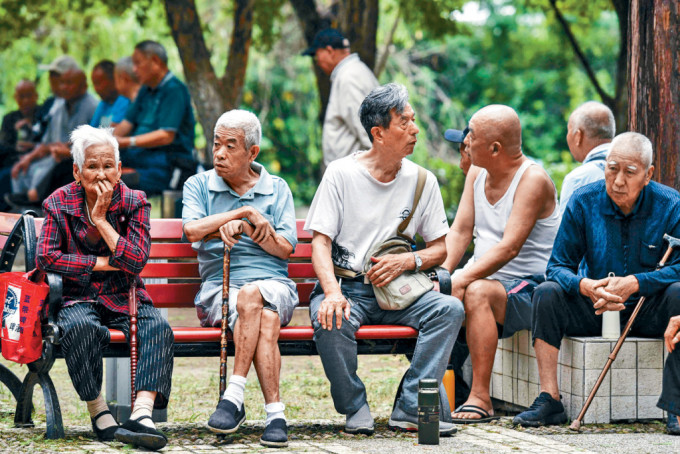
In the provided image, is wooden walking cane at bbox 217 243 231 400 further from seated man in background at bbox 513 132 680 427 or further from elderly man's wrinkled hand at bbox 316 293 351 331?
seated man in background at bbox 513 132 680 427

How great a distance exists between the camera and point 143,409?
191 inches

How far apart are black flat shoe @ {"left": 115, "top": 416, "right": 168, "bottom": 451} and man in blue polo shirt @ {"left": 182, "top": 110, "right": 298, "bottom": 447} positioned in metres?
0.43

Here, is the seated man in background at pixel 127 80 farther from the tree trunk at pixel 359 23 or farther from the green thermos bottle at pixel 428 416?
the green thermos bottle at pixel 428 416

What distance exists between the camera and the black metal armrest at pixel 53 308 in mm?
4949

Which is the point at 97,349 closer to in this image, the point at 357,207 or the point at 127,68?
the point at 357,207

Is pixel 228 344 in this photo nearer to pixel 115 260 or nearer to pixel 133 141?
pixel 115 260

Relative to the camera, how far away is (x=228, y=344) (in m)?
5.25

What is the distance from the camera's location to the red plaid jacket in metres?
5.07

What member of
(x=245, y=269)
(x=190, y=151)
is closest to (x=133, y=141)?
(x=190, y=151)

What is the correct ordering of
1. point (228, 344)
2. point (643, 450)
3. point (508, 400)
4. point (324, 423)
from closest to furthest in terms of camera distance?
point (643, 450), point (228, 344), point (324, 423), point (508, 400)

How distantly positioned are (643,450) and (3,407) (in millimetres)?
3549

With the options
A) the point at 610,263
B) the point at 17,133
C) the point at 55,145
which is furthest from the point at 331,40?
the point at 17,133

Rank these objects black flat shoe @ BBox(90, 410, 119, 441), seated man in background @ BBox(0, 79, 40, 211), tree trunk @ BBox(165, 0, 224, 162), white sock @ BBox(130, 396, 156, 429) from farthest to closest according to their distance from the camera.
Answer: seated man in background @ BBox(0, 79, 40, 211) → tree trunk @ BBox(165, 0, 224, 162) → black flat shoe @ BBox(90, 410, 119, 441) → white sock @ BBox(130, 396, 156, 429)

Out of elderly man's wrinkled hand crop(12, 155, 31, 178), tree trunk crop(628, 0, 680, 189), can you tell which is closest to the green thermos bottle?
tree trunk crop(628, 0, 680, 189)
